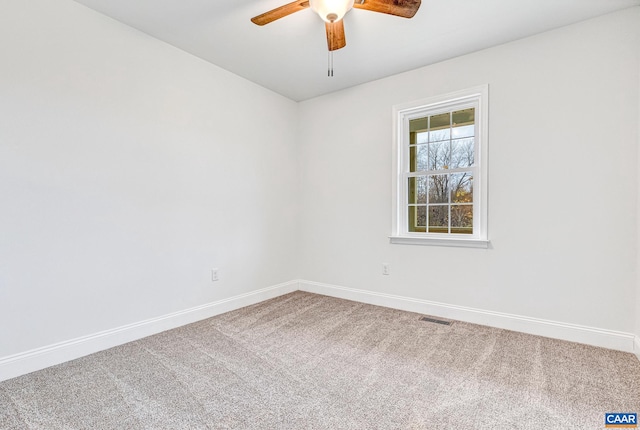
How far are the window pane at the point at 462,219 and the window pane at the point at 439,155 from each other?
0.46 m

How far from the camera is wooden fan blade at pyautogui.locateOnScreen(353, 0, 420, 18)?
1902 mm

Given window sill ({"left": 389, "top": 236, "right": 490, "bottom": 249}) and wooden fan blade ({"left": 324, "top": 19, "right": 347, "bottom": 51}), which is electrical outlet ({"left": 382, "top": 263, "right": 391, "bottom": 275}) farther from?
wooden fan blade ({"left": 324, "top": 19, "right": 347, "bottom": 51})

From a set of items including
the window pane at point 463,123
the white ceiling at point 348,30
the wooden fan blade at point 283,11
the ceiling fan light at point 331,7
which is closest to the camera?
the ceiling fan light at point 331,7

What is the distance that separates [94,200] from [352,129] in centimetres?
270

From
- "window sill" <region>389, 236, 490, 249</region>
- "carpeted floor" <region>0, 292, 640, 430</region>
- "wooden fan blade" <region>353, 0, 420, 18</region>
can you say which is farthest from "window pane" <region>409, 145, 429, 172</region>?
"carpeted floor" <region>0, 292, 640, 430</region>

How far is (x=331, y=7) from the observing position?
1860 millimetres

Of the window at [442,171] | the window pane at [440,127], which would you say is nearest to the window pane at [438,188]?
the window at [442,171]

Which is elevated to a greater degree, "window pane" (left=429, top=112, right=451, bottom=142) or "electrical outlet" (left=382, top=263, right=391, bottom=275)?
"window pane" (left=429, top=112, right=451, bottom=142)

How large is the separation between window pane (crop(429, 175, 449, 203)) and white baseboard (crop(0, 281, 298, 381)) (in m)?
2.34

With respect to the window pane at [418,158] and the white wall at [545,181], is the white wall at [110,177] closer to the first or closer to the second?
the white wall at [545,181]

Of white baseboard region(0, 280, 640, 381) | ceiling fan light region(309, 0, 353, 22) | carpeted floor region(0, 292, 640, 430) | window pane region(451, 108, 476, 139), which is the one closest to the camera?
carpeted floor region(0, 292, 640, 430)

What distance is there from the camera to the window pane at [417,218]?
3.36 meters

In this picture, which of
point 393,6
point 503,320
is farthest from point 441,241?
point 393,6

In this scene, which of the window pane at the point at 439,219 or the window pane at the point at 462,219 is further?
the window pane at the point at 439,219
